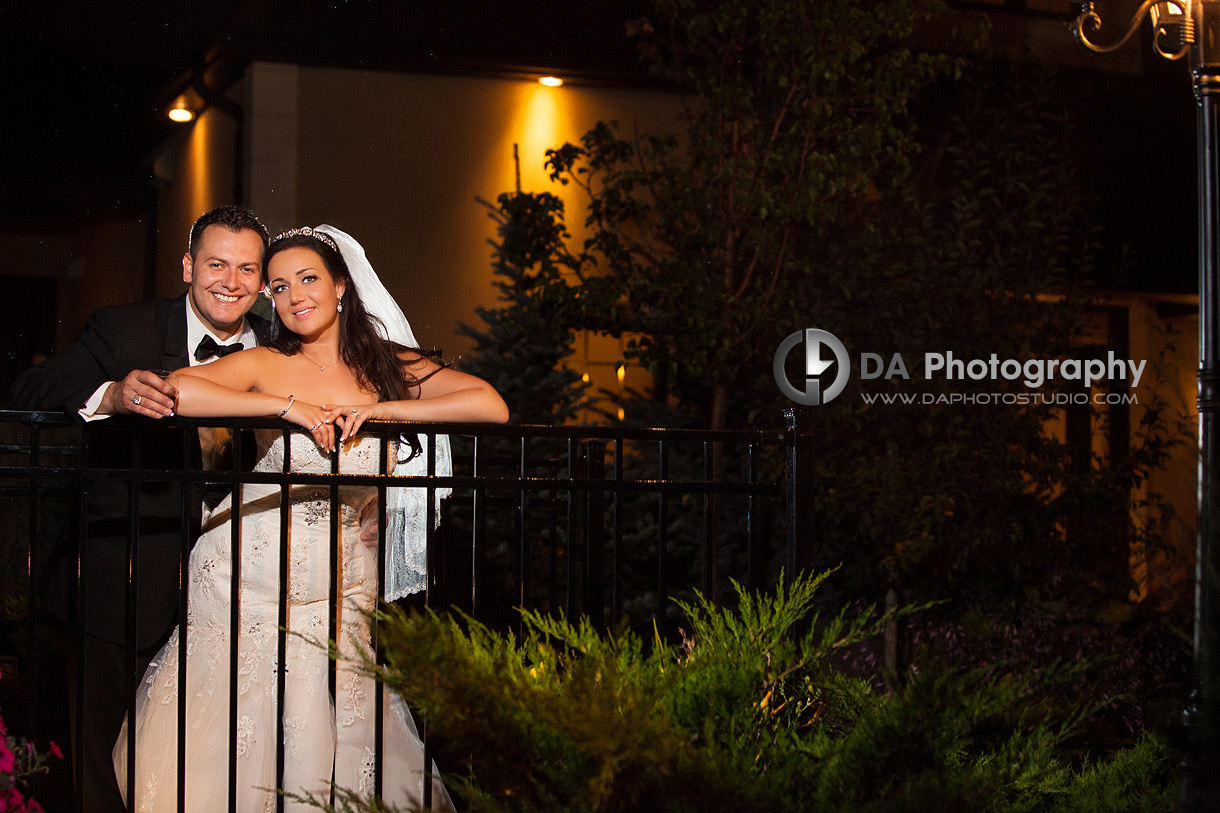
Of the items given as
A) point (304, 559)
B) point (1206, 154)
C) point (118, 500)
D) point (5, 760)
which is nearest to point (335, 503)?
point (304, 559)

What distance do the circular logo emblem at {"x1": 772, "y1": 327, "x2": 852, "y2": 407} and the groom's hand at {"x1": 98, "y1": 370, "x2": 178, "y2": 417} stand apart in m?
3.84

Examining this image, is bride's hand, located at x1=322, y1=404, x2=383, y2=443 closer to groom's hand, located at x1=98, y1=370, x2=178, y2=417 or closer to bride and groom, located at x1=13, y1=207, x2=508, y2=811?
bride and groom, located at x1=13, y1=207, x2=508, y2=811

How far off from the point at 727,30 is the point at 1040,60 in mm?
2072

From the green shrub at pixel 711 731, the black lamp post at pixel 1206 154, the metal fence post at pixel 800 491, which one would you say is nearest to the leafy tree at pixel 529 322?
the black lamp post at pixel 1206 154

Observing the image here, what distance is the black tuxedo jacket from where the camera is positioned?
119 inches

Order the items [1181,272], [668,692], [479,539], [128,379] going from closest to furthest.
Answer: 1. [668,692]
2. [128,379]
3. [479,539]
4. [1181,272]

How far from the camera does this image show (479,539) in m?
2.86

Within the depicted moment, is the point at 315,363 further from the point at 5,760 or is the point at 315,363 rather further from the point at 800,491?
the point at 800,491

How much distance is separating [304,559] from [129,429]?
0.72 meters

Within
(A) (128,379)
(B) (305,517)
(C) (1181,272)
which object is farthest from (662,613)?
(C) (1181,272)

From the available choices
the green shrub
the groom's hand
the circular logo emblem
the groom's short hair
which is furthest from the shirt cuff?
the circular logo emblem

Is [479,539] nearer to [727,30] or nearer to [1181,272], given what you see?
[727,30]

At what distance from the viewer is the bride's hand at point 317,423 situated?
256 centimetres

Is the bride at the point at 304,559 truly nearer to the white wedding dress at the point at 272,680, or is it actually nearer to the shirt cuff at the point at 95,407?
the white wedding dress at the point at 272,680
